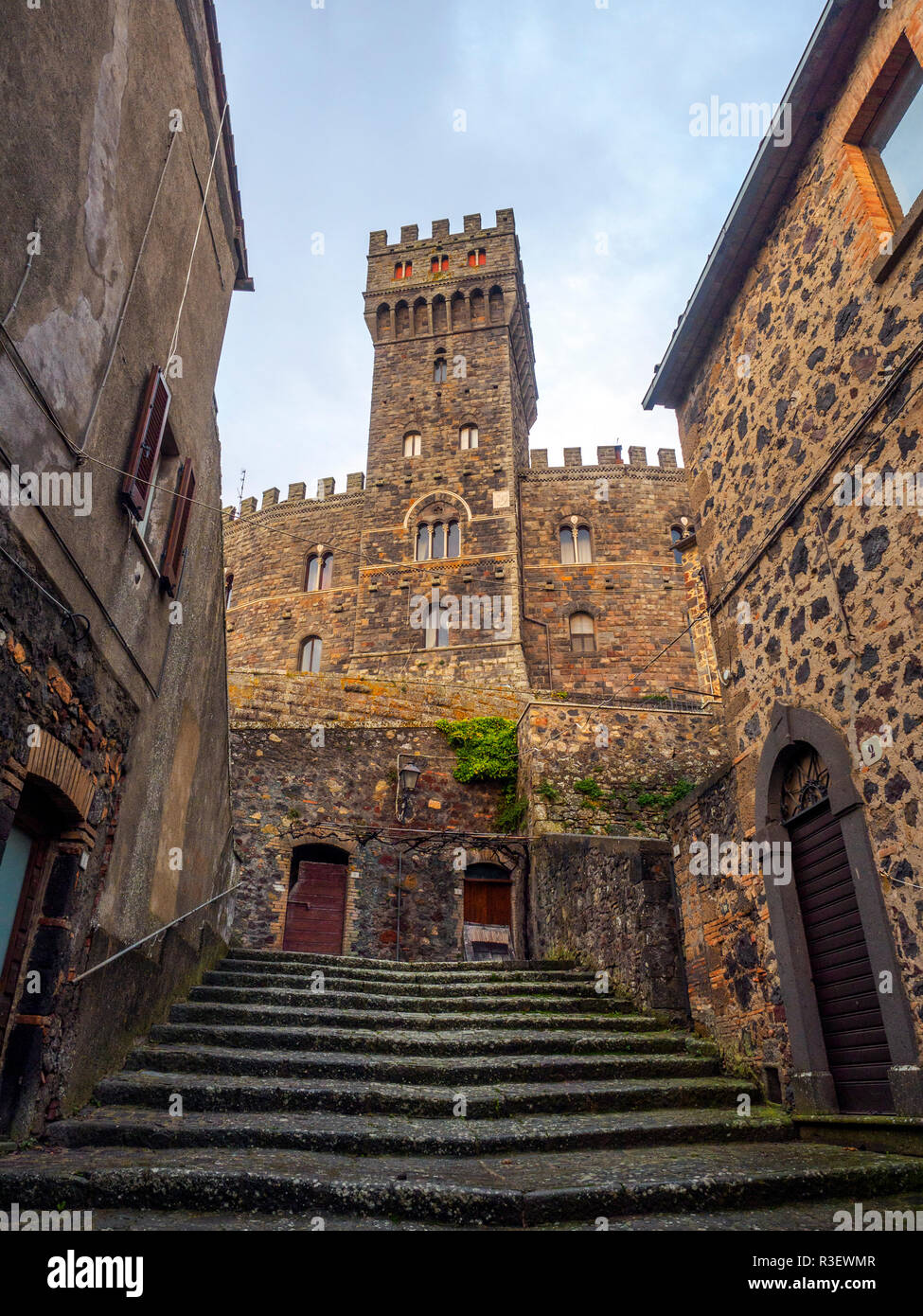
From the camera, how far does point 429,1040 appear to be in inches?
227

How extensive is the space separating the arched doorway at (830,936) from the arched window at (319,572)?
21.7 metres

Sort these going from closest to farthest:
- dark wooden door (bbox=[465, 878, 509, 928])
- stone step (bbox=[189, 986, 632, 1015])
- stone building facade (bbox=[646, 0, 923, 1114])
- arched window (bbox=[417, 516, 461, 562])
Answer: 1. stone building facade (bbox=[646, 0, 923, 1114])
2. stone step (bbox=[189, 986, 632, 1015])
3. dark wooden door (bbox=[465, 878, 509, 928])
4. arched window (bbox=[417, 516, 461, 562])

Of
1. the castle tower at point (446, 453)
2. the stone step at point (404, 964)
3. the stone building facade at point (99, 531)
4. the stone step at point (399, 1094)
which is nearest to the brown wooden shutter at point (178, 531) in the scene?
the stone building facade at point (99, 531)

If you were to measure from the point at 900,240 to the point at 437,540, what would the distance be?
1975 cm

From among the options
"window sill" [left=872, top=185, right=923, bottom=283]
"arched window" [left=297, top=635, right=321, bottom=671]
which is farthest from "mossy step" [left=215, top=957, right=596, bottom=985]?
"arched window" [left=297, top=635, right=321, bottom=671]

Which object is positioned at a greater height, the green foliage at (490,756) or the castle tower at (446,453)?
the castle tower at (446,453)

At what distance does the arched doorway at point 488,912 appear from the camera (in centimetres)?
1281

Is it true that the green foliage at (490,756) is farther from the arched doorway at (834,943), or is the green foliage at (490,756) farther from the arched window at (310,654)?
the arched window at (310,654)

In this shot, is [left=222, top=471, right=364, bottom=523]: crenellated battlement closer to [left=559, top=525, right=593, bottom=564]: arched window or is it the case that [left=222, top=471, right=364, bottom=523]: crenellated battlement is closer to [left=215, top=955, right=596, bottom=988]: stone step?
[left=559, top=525, right=593, bottom=564]: arched window

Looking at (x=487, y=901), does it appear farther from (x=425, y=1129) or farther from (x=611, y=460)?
(x=611, y=460)

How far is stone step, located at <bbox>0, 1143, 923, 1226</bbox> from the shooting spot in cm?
347

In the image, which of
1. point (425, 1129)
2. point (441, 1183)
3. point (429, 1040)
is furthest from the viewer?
point (429, 1040)

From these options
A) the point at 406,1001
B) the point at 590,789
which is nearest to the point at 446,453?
the point at 590,789

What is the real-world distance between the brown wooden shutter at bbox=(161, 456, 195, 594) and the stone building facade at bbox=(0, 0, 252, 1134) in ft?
0.06
